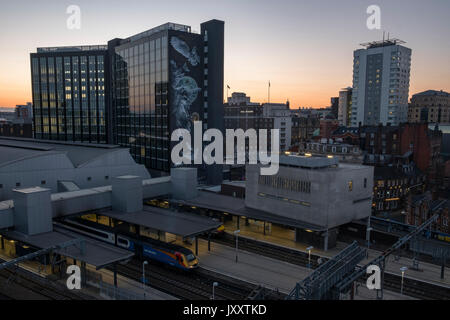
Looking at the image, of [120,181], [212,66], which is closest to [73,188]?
[120,181]

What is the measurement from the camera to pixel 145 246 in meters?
45.7

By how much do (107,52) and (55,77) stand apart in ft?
77.8

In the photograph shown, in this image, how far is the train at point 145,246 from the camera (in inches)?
1645

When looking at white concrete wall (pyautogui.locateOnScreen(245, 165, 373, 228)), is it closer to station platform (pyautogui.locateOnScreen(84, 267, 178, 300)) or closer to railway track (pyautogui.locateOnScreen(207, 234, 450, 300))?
railway track (pyautogui.locateOnScreen(207, 234, 450, 300))

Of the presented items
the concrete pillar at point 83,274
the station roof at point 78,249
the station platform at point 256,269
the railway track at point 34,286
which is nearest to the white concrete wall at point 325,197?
the station platform at point 256,269

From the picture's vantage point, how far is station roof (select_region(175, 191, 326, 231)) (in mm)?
51531

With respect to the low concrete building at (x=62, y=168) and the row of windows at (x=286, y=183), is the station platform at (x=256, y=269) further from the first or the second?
the low concrete building at (x=62, y=168)

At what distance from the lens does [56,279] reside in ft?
128

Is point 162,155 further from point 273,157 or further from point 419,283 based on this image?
point 419,283

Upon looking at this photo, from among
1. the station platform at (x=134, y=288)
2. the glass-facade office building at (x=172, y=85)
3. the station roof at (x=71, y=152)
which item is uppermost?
the glass-facade office building at (x=172, y=85)

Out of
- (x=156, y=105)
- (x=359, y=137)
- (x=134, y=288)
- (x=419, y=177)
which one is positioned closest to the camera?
(x=134, y=288)

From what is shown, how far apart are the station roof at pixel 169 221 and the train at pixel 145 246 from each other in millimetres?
2293

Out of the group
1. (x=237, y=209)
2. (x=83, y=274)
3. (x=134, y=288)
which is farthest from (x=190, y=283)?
(x=237, y=209)

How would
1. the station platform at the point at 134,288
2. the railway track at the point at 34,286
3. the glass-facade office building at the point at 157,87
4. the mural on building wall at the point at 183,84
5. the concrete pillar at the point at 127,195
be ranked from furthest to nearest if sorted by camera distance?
the glass-facade office building at the point at 157,87, the mural on building wall at the point at 183,84, the concrete pillar at the point at 127,195, the station platform at the point at 134,288, the railway track at the point at 34,286
